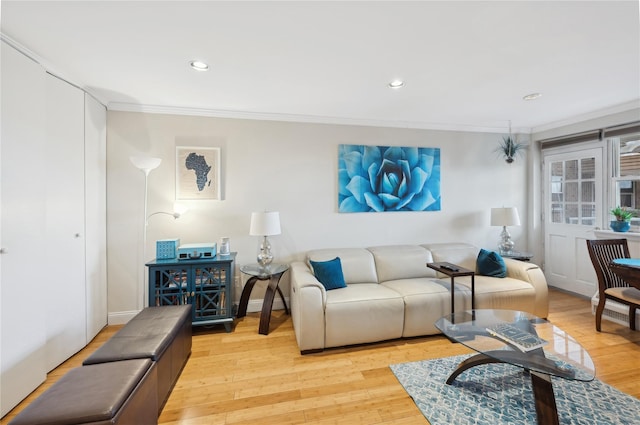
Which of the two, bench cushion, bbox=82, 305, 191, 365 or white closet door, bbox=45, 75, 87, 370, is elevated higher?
white closet door, bbox=45, 75, 87, 370

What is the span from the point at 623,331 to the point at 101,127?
18.7 feet

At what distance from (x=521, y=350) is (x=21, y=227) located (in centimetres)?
338

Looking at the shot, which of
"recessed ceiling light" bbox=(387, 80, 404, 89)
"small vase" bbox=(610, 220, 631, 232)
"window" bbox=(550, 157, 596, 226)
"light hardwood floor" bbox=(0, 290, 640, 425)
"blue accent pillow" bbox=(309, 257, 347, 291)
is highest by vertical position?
"recessed ceiling light" bbox=(387, 80, 404, 89)

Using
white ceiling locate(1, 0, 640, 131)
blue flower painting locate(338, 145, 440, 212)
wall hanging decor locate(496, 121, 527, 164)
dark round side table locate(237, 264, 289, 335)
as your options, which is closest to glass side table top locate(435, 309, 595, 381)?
dark round side table locate(237, 264, 289, 335)

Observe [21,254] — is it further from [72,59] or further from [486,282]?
[486,282]

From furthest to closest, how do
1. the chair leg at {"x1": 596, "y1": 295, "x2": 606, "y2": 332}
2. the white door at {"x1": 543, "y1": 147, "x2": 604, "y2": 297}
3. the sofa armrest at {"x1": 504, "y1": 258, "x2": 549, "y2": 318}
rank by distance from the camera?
the white door at {"x1": 543, "y1": 147, "x2": 604, "y2": 297}
the sofa armrest at {"x1": 504, "y1": 258, "x2": 549, "y2": 318}
the chair leg at {"x1": 596, "y1": 295, "x2": 606, "y2": 332}

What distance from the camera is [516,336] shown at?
6.21ft

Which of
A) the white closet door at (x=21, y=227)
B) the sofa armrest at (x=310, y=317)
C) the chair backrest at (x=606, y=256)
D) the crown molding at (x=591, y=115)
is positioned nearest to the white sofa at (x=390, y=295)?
the sofa armrest at (x=310, y=317)

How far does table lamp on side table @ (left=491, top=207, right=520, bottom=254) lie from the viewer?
12.2 ft

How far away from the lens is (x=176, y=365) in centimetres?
212

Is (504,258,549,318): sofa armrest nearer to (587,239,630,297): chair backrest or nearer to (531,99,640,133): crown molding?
(587,239,630,297): chair backrest

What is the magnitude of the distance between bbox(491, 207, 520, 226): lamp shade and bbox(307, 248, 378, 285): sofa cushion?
188 centimetres

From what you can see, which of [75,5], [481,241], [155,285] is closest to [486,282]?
[481,241]

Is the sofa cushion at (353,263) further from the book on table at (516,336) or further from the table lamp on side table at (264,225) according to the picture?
the book on table at (516,336)
